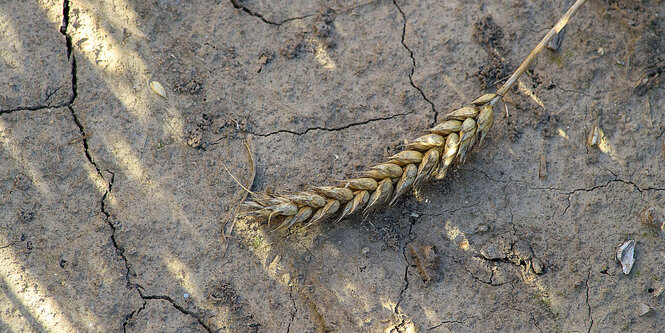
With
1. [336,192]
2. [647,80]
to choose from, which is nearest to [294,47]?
[336,192]

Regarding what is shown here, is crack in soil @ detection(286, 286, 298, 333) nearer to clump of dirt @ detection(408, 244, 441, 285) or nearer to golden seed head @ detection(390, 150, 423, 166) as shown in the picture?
clump of dirt @ detection(408, 244, 441, 285)

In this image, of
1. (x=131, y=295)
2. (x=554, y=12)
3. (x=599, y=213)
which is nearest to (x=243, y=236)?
(x=131, y=295)

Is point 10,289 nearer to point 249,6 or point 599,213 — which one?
point 249,6

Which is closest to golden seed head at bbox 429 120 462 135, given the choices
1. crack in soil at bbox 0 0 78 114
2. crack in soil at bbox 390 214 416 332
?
crack in soil at bbox 390 214 416 332

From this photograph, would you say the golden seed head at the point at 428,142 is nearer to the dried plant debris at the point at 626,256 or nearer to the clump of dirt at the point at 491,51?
the clump of dirt at the point at 491,51

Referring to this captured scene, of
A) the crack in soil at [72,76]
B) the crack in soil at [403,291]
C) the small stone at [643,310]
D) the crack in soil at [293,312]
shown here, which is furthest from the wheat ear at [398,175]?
the small stone at [643,310]

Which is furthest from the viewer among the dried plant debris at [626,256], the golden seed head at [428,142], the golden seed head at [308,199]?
the dried plant debris at [626,256]
